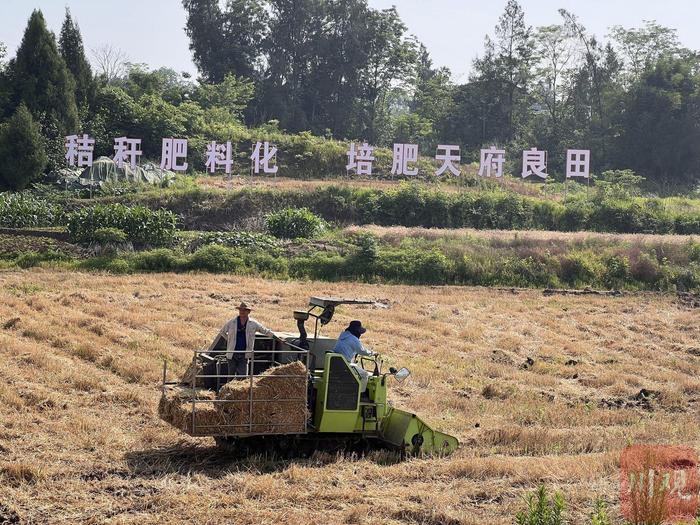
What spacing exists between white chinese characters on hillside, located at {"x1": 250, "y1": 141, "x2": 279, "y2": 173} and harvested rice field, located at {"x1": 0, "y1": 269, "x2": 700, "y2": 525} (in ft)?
58.8

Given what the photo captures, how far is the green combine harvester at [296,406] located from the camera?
1106 cm

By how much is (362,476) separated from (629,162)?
5463cm

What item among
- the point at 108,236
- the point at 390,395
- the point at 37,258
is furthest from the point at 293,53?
the point at 390,395

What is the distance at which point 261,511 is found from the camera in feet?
29.9

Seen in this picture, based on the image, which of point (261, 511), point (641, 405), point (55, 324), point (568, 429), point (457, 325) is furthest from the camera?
point (457, 325)

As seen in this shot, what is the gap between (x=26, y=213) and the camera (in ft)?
111

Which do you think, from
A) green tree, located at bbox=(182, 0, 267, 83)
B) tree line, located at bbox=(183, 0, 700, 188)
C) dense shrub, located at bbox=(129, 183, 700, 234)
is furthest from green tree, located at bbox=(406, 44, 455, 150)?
dense shrub, located at bbox=(129, 183, 700, 234)

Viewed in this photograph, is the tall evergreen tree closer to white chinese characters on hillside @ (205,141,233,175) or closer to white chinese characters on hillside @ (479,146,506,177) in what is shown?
white chinese characters on hillside @ (205,141,233,175)

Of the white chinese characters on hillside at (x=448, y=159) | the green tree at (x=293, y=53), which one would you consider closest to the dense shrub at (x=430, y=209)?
the white chinese characters on hillside at (x=448, y=159)

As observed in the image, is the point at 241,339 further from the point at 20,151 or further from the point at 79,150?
the point at 79,150

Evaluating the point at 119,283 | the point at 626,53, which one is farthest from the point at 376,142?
the point at 119,283

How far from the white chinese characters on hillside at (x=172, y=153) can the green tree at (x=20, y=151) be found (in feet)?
19.7

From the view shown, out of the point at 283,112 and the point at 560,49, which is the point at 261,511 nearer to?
the point at 283,112

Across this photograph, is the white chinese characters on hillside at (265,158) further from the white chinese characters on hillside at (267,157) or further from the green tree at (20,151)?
the green tree at (20,151)
